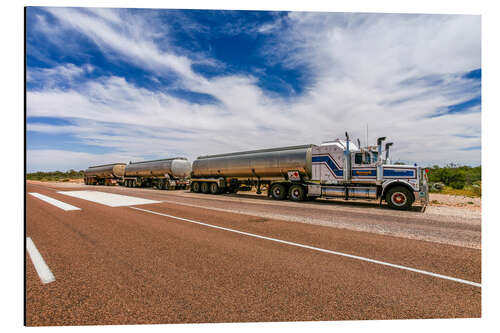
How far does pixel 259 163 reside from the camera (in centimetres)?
1716

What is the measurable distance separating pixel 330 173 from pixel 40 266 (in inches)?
519

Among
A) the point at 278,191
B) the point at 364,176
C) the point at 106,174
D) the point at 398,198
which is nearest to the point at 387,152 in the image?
the point at 364,176

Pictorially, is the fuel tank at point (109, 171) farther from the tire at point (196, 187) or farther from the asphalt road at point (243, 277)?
the asphalt road at point (243, 277)

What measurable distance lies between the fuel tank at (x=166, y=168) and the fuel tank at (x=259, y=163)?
661 cm

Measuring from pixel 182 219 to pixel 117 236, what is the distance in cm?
246

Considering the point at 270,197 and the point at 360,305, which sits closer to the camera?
the point at 360,305

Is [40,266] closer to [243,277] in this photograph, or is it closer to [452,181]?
[243,277]

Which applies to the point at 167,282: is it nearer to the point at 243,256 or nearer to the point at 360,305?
the point at 243,256

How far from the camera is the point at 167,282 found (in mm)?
3402

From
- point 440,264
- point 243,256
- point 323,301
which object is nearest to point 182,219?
point 243,256

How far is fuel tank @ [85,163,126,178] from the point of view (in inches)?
1469

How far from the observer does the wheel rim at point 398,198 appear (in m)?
11.5

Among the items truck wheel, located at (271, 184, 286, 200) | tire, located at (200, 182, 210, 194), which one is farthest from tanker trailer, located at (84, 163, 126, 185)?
truck wheel, located at (271, 184, 286, 200)

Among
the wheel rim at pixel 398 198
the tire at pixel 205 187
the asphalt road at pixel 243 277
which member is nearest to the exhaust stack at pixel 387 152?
the wheel rim at pixel 398 198
